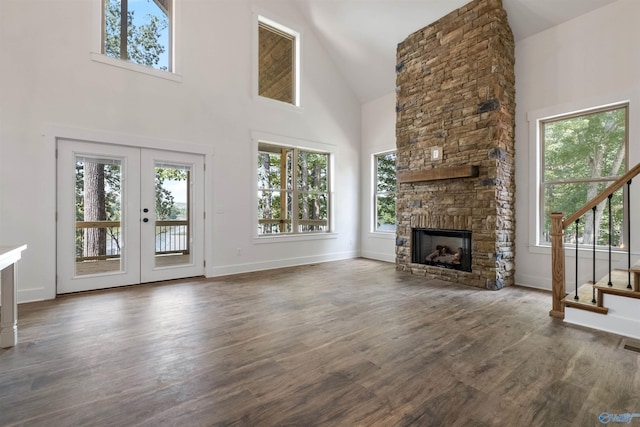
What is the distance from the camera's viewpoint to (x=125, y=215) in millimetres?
4305

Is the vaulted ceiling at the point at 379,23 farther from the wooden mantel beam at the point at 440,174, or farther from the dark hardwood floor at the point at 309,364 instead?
the dark hardwood floor at the point at 309,364

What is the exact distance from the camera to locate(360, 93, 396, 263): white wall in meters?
6.44

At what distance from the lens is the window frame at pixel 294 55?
5426mm

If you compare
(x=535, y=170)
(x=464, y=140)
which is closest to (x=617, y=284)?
(x=535, y=170)

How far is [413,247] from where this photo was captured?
534cm

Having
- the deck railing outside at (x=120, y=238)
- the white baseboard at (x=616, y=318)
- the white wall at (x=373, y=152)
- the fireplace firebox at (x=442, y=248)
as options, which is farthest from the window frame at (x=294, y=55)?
the white baseboard at (x=616, y=318)

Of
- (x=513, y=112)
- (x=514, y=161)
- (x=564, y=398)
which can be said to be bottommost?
(x=564, y=398)

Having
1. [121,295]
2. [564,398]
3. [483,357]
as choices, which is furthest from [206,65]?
[564,398]

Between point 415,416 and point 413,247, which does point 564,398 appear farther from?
point 413,247

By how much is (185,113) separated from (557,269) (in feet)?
17.3

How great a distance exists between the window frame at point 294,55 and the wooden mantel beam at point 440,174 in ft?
8.34

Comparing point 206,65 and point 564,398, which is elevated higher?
point 206,65

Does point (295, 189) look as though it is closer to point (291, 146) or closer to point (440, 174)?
point (291, 146)

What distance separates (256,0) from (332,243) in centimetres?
478
